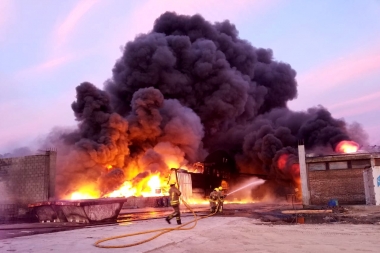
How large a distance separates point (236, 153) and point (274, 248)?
44.1 m

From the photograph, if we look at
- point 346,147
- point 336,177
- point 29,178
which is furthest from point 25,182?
point 346,147

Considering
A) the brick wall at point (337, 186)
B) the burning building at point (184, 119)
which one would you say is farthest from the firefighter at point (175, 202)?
the burning building at point (184, 119)

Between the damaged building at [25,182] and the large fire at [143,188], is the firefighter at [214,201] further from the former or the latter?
the large fire at [143,188]

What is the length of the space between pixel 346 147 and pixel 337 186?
38.9ft

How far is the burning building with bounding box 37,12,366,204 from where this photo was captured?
34406 mm

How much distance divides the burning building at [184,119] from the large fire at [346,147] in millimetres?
1041

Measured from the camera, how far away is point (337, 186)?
25891 millimetres

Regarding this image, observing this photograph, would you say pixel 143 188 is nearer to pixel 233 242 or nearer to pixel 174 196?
pixel 174 196

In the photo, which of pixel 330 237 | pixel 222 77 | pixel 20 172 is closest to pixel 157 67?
pixel 222 77

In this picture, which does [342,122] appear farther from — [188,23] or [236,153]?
[188,23]

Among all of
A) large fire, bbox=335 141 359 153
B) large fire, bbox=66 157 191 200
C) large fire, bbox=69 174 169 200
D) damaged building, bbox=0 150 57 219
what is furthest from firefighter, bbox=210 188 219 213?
large fire, bbox=335 141 359 153

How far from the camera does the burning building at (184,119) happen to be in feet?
113

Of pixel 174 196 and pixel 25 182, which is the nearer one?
pixel 174 196

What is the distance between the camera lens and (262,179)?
1796 inches
